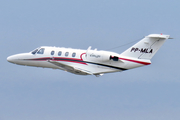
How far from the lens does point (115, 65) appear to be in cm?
6462

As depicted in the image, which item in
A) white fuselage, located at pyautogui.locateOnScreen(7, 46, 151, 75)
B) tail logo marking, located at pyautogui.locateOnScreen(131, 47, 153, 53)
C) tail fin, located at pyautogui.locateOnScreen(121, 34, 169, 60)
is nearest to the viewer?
tail fin, located at pyautogui.locateOnScreen(121, 34, 169, 60)

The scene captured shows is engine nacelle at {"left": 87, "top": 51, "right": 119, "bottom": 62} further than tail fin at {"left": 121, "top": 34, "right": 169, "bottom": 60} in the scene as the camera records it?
Yes

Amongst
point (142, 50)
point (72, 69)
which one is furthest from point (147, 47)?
point (72, 69)

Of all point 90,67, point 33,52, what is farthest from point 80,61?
point 33,52

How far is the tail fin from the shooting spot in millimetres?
63312

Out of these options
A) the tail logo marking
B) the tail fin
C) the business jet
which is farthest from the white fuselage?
the tail logo marking

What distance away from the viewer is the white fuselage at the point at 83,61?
64188mm

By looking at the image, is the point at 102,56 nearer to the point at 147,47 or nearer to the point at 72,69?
the point at 72,69

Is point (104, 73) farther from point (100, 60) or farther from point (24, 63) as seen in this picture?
point (24, 63)

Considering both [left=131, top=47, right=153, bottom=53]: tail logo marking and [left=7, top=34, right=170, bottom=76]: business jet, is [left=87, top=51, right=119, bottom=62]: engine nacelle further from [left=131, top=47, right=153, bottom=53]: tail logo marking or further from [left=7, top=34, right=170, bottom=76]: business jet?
[left=131, top=47, right=153, bottom=53]: tail logo marking

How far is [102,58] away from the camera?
211 ft

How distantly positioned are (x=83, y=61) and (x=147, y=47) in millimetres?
7181

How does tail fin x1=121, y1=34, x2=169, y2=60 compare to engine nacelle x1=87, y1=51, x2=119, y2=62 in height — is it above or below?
above

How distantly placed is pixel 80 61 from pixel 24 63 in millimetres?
7524
